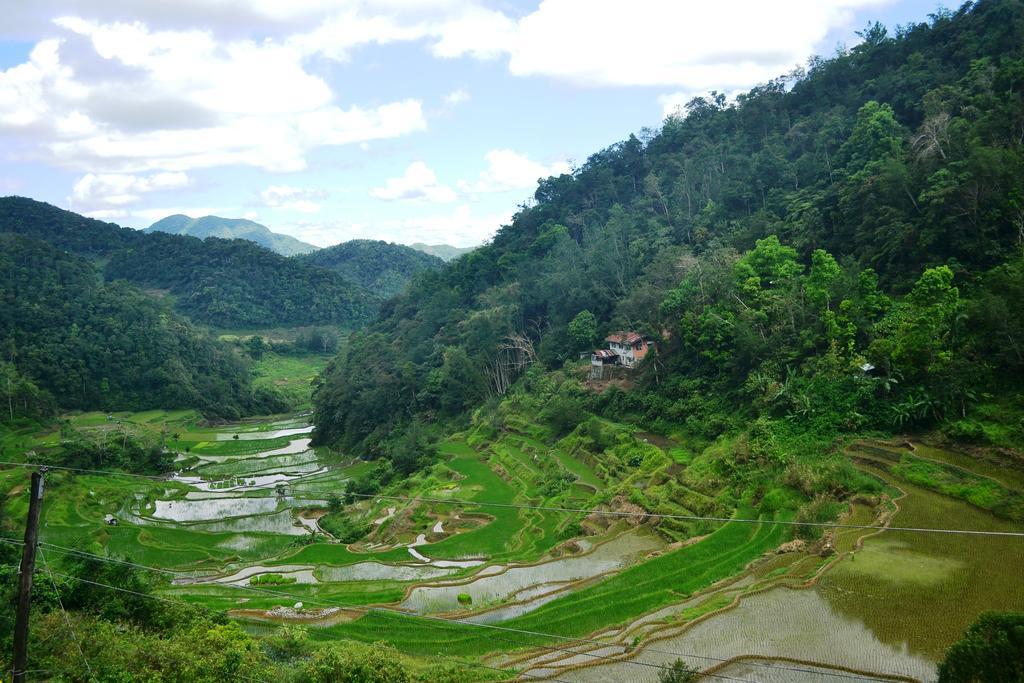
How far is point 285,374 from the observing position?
10325cm

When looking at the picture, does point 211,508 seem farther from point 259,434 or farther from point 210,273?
point 210,273

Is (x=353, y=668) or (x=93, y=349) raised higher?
(x=93, y=349)

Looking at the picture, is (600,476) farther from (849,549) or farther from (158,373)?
(158,373)

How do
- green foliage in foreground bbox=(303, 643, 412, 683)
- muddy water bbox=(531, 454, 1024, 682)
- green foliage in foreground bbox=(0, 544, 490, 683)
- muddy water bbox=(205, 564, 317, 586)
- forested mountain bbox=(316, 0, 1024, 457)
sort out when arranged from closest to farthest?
green foliage in foreground bbox=(303, 643, 412, 683) → green foliage in foreground bbox=(0, 544, 490, 683) → muddy water bbox=(531, 454, 1024, 682) → forested mountain bbox=(316, 0, 1024, 457) → muddy water bbox=(205, 564, 317, 586)

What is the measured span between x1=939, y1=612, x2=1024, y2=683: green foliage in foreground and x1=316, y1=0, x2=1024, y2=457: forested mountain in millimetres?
12698

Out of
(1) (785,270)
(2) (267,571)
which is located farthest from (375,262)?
(2) (267,571)

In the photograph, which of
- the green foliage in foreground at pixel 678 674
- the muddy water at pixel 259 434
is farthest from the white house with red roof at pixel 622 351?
the muddy water at pixel 259 434

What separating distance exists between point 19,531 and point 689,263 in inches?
1560

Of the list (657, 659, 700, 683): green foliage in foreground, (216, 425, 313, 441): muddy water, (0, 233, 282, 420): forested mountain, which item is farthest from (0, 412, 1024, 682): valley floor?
(0, 233, 282, 420): forested mountain

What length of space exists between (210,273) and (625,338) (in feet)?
336

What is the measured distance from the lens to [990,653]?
1028 centimetres

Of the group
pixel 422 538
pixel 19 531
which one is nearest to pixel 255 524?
pixel 19 531

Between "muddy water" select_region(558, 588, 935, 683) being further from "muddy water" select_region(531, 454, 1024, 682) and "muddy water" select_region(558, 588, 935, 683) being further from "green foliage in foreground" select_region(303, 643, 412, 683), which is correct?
"green foliage in foreground" select_region(303, 643, 412, 683)

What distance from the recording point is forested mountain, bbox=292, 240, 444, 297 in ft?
530
